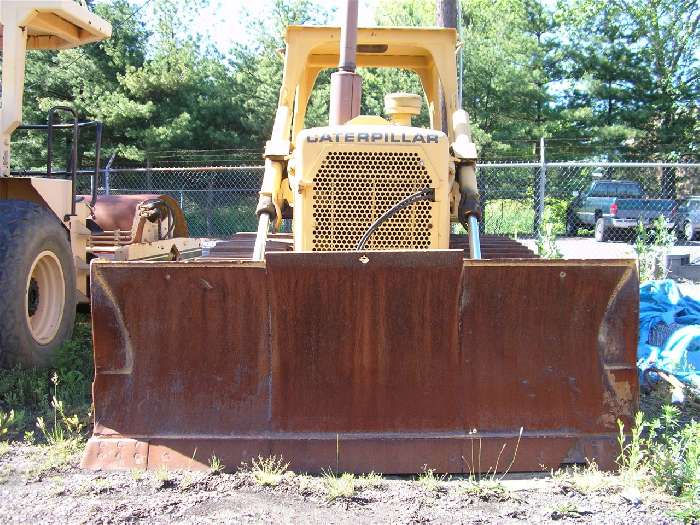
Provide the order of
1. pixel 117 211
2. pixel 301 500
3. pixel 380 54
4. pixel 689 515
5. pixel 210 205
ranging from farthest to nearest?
pixel 210 205
pixel 117 211
pixel 380 54
pixel 301 500
pixel 689 515

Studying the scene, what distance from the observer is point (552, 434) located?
3979 millimetres

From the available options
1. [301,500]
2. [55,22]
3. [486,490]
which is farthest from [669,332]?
[55,22]

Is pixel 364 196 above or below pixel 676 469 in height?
above

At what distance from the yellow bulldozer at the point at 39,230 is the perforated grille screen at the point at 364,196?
7.10 feet

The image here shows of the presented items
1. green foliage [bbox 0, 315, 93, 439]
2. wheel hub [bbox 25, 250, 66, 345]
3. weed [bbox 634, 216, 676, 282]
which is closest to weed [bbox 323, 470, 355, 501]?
green foliage [bbox 0, 315, 93, 439]

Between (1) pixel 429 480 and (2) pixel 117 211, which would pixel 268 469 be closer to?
(1) pixel 429 480

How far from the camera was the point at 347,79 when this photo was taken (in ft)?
17.5

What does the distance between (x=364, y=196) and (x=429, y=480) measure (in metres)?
1.64

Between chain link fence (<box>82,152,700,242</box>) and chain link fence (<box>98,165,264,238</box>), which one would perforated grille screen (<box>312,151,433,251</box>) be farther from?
chain link fence (<box>98,165,264,238</box>)

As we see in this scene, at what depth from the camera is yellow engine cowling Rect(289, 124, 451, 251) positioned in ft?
14.7

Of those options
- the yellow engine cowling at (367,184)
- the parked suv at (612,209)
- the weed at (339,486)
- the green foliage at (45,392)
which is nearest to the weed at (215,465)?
the weed at (339,486)

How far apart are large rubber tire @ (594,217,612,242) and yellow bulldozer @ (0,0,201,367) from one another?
14478mm

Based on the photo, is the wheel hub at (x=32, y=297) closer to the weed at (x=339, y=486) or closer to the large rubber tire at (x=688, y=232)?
the weed at (x=339, y=486)

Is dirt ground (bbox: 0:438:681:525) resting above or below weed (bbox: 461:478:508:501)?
below
